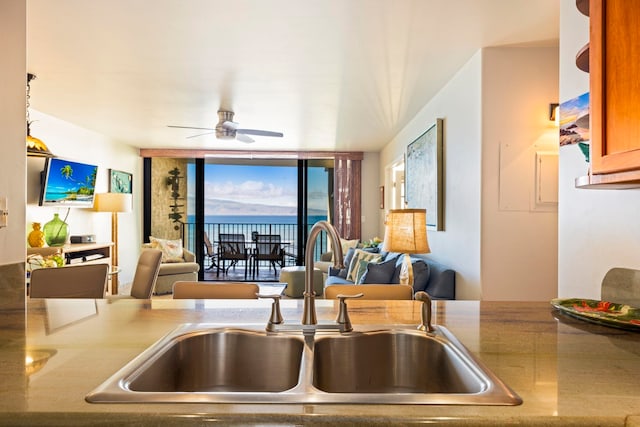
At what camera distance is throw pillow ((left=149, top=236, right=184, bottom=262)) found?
6.72 m

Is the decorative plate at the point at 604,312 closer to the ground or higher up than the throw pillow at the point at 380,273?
higher up

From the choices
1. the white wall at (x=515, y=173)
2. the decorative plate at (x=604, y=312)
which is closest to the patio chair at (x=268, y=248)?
the white wall at (x=515, y=173)

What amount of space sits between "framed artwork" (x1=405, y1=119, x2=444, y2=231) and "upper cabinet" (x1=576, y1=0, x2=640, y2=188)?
2.69 metres

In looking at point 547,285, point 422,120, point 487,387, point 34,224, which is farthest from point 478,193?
point 34,224

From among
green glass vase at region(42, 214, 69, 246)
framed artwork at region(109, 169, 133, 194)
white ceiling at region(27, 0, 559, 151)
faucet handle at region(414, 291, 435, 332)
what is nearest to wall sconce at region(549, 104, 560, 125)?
white ceiling at region(27, 0, 559, 151)

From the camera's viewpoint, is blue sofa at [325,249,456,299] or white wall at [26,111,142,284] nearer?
blue sofa at [325,249,456,299]

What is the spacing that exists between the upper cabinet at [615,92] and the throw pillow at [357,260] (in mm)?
3681

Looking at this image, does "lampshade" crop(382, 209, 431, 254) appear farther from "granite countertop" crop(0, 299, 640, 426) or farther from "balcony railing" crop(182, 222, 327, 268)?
"balcony railing" crop(182, 222, 327, 268)

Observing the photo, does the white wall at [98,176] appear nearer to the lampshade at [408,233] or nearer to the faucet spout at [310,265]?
the lampshade at [408,233]

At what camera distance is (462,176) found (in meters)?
3.46

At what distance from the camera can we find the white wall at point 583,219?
1.61 meters

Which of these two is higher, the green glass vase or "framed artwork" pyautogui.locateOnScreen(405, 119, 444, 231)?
"framed artwork" pyautogui.locateOnScreen(405, 119, 444, 231)

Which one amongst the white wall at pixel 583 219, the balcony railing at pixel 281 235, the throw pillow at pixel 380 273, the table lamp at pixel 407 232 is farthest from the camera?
the balcony railing at pixel 281 235

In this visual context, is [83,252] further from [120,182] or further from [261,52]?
[261,52]
